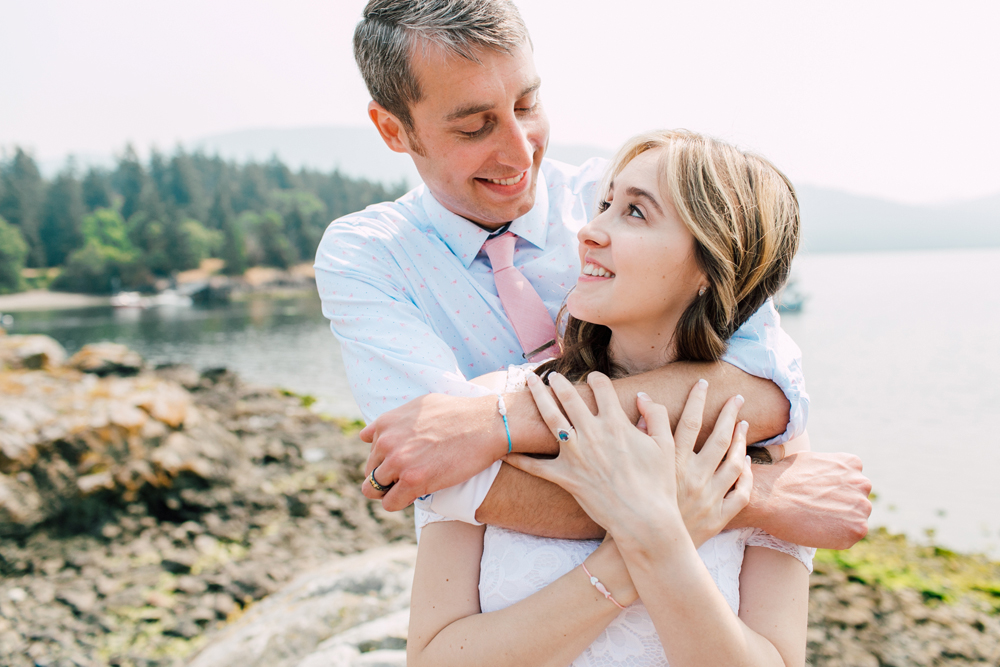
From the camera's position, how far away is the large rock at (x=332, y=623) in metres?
3.38

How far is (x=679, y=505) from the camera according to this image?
1658 mm

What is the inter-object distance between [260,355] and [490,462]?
28.8m

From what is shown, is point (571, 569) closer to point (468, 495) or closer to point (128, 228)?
point (468, 495)

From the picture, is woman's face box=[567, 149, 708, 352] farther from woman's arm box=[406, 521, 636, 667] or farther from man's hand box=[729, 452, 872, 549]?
woman's arm box=[406, 521, 636, 667]

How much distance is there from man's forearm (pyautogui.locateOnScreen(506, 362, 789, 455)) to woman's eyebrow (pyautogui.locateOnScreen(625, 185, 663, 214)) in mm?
509

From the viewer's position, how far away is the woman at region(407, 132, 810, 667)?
158cm

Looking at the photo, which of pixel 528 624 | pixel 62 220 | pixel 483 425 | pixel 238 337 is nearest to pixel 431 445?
pixel 483 425

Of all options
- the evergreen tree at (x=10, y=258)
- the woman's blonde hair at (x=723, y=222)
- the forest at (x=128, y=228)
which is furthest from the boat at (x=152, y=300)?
the woman's blonde hair at (x=723, y=222)

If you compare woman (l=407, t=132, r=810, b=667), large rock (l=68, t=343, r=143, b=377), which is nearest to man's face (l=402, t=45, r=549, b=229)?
woman (l=407, t=132, r=810, b=667)

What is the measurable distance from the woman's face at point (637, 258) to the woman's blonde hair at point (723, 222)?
0.12 feet

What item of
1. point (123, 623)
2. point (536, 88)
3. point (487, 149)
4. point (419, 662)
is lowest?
point (123, 623)

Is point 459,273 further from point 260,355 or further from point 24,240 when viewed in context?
point 24,240

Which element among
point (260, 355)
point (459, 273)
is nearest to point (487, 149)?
point (459, 273)

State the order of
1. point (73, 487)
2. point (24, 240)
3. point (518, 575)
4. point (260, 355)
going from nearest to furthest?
point (518, 575)
point (73, 487)
point (260, 355)
point (24, 240)
